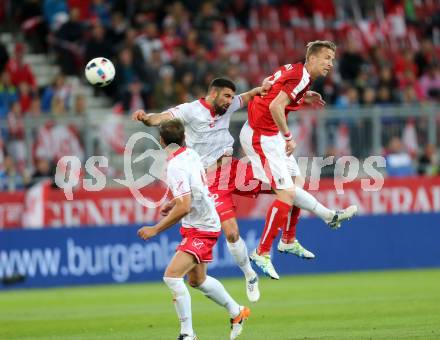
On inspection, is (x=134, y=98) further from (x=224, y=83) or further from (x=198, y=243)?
(x=198, y=243)

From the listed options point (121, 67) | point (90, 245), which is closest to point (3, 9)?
point (121, 67)

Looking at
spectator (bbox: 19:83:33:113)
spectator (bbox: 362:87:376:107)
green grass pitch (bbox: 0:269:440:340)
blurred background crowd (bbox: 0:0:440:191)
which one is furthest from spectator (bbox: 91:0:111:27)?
green grass pitch (bbox: 0:269:440:340)

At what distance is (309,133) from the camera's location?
2345 centimetres

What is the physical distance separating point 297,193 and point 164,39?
11.7 m

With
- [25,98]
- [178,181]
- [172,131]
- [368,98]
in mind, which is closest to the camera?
[172,131]

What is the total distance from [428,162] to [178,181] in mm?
13266

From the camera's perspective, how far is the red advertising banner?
22.4 metres

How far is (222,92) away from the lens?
14.8 meters

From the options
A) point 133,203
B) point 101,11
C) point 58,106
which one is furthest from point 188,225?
point 101,11

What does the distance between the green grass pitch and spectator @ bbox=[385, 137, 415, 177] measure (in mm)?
2443

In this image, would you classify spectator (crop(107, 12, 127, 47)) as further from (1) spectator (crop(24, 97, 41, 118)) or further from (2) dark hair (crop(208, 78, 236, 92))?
(2) dark hair (crop(208, 78, 236, 92))

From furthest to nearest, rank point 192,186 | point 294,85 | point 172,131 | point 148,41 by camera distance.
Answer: point 148,41 → point 294,85 → point 192,186 → point 172,131

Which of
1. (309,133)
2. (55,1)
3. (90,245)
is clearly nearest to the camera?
(90,245)

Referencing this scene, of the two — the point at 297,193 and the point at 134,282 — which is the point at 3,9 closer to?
the point at 134,282
